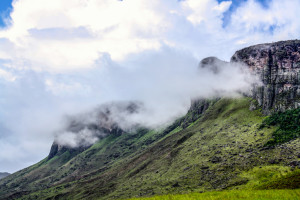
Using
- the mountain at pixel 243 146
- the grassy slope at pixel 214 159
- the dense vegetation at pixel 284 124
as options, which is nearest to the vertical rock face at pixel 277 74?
the mountain at pixel 243 146

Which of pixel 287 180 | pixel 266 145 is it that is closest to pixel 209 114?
pixel 266 145

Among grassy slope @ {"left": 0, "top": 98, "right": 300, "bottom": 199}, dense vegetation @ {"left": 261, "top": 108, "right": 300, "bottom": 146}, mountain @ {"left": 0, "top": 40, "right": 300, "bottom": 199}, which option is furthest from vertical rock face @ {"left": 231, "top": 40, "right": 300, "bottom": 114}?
grassy slope @ {"left": 0, "top": 98, "right": 300, "bottom": 199}

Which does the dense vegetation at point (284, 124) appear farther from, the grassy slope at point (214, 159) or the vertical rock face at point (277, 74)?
the vertical rock face at point (277, 74)

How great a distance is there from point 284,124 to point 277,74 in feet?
174

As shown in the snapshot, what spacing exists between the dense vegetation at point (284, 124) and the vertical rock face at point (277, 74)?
849 centimetres

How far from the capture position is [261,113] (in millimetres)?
141000

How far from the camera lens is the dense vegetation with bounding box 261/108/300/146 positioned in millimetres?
98119

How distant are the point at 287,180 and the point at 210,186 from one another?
5419 cm

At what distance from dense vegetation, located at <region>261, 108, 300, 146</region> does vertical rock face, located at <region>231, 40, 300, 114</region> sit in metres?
8.49

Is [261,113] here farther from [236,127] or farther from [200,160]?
[200,160]

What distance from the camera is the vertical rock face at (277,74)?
133m

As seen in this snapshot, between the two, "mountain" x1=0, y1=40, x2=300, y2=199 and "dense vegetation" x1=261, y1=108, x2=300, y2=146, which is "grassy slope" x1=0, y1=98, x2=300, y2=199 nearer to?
"mountain" x1=0, y1=40, x2=300, y2=199

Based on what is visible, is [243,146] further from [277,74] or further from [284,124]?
[277,74]

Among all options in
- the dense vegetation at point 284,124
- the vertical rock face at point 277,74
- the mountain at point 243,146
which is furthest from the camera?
the vertical rock face at point 277,74
